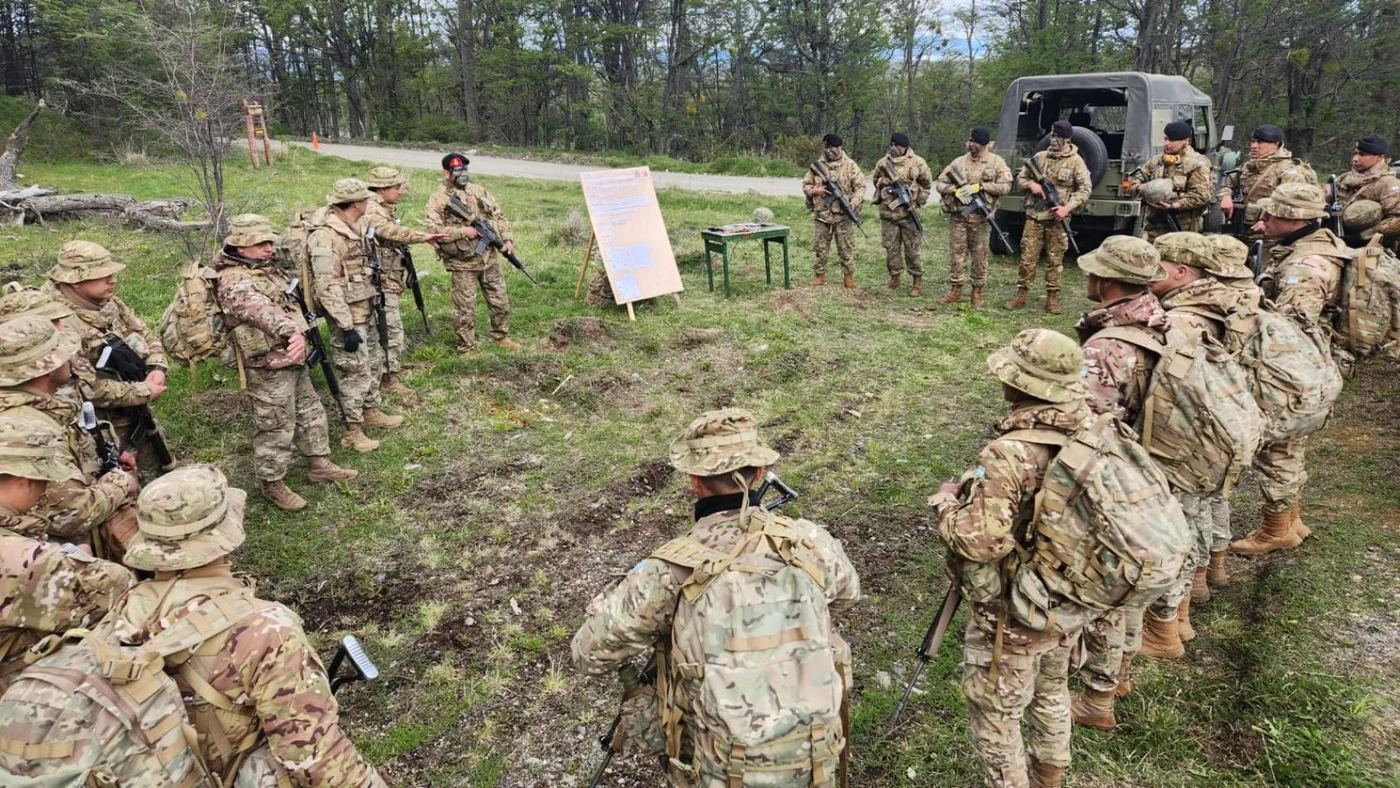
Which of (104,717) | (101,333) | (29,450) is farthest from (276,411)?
(104,717)

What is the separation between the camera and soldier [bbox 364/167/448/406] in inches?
241

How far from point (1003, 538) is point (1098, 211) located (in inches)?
330

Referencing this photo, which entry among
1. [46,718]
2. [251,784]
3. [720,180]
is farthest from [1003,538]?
[720,180]

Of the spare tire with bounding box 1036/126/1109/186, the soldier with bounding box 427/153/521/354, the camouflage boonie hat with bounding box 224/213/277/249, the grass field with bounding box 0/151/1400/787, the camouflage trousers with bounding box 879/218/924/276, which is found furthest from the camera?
the spare tire with bounding box 1036/126/1109/186

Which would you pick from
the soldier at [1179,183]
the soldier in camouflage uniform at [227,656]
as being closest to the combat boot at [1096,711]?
the soldier in camouflage uniform at [227,656]

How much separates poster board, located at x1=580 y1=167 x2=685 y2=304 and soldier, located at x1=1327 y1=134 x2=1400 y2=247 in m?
6.13

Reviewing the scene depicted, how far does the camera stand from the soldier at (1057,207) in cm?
834

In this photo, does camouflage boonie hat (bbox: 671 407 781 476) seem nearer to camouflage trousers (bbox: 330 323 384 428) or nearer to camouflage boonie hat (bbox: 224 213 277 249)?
camouflage boonie hat (bbox: 224 213 277 249)

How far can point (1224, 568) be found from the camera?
14.0 ft

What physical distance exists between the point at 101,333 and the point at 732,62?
95.3ft

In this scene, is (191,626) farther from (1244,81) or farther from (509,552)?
(1244,81)

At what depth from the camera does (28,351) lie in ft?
10.1

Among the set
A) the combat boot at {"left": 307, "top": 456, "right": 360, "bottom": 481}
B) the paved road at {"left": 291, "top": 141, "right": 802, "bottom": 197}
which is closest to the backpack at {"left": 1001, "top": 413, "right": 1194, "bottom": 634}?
the combat boot at {"left": 307, "top": 456, "right": 360, "bottom": 481}

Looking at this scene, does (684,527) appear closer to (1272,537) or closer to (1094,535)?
(1094,535)
